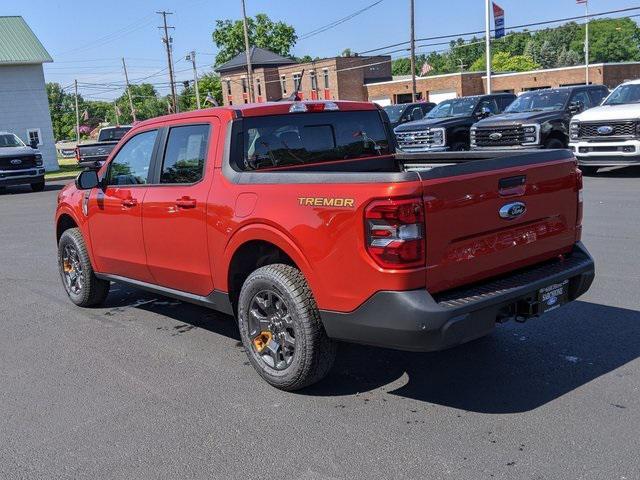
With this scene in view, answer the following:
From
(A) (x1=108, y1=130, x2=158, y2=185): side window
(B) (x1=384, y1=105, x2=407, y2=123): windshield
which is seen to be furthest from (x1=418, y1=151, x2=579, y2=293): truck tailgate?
(B) (x1=384, y1=105, x2=407, y2=123): windshield

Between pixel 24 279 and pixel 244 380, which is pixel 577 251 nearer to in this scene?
pixel 244 380

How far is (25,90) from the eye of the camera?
36594 mm

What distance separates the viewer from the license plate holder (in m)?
4.21

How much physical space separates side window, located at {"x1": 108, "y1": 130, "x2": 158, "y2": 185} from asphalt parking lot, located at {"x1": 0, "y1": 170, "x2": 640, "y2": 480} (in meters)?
1.34

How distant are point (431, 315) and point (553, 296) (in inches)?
43.8

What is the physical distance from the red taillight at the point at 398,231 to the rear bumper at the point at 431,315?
0.60ft

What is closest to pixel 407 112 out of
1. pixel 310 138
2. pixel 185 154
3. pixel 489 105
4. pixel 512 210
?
pixel 489 105

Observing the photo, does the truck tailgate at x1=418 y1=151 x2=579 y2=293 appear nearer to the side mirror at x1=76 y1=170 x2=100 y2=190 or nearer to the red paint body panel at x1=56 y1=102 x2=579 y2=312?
the red paint body panel at x1=56 y1=102 x2=579 y2=312

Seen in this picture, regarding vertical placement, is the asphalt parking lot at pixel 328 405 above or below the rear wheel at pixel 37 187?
below

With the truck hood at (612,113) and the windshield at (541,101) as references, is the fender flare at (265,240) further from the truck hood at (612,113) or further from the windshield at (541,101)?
the windshield at (541,101)

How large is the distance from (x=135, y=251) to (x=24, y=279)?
3.39 m

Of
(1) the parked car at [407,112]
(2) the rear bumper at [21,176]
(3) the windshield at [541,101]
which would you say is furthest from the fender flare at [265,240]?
(2) the rear bumper at [21,176]

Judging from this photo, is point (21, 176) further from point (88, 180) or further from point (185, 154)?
point (185, 154)

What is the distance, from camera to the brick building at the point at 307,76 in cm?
7694
